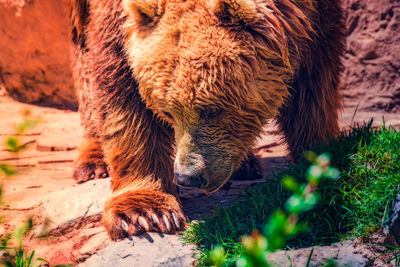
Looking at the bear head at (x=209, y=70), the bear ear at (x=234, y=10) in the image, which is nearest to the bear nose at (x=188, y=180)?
the bear head at (x=209, y=70)

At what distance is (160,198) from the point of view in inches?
128

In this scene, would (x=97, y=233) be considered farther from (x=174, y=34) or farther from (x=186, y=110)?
(x=174, y=34)

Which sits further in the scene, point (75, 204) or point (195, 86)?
point (75, 204)

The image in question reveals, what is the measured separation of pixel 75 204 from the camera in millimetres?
3705

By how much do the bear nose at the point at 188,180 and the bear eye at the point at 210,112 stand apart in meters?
0.36

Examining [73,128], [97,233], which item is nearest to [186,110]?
[97,233]

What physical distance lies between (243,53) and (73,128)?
4854 millimetres

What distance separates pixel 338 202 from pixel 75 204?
2137 millimetres

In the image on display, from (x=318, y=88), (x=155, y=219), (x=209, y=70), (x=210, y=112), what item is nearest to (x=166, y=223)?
(x=155, y=219)

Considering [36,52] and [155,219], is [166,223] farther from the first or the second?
[36,52]

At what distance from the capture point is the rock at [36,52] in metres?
7.75

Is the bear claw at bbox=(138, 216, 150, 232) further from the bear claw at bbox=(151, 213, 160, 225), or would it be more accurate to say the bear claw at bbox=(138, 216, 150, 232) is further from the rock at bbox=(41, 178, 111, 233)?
the rock at bbox=(41, 178, 111, 233)

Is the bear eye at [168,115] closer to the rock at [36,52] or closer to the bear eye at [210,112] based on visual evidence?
the bear eye at [210,112]

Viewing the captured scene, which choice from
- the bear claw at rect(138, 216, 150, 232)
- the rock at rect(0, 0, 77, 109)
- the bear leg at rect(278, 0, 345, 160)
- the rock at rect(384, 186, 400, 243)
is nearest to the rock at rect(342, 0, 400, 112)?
the bear leg at rect(278, 0, 345, 160)
